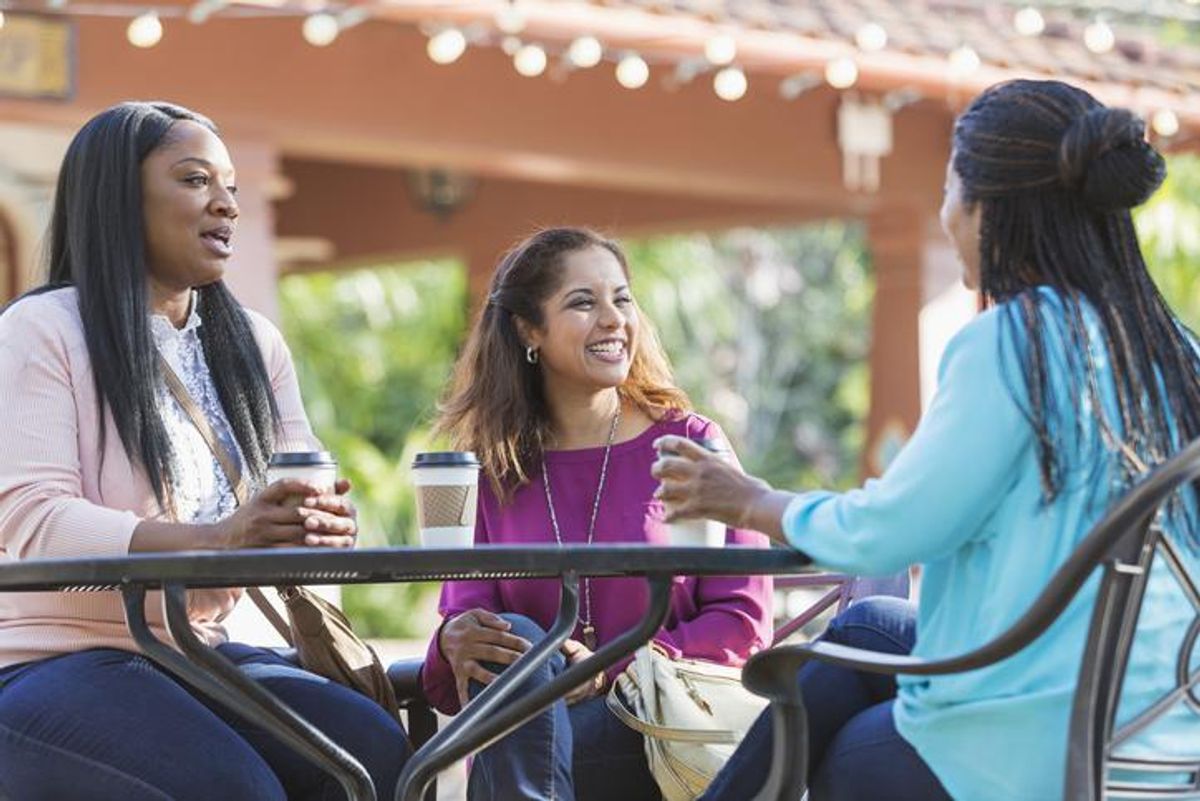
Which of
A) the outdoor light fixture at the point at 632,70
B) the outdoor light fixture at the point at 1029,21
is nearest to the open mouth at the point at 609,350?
the outdoor light fixture at the point at 632,70

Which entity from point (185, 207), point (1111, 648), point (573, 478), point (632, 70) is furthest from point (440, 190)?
point (1111, 648)

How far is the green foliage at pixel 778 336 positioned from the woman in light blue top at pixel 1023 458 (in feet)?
63.1

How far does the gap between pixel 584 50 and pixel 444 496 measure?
464 centimetres

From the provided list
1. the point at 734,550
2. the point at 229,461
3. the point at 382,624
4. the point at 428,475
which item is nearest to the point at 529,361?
the point at 229,461

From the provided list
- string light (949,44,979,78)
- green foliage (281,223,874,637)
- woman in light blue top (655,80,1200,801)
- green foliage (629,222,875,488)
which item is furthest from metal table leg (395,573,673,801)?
green foliage (629,222,875,488)

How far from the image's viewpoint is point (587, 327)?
3.66m

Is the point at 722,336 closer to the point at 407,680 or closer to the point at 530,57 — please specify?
the point at 530,57

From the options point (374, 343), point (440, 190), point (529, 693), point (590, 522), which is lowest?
point (529, 693)

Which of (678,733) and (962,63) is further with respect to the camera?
(962,63)

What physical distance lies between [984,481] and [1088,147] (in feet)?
1.24

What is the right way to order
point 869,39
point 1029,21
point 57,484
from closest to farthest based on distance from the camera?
point 57,484
point 869,39
point 1029,21

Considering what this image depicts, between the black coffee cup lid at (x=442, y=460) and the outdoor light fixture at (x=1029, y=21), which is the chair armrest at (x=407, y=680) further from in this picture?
the outdoor light fixture at (x=1029, y=21)

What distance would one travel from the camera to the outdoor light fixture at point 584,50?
23.9 ft

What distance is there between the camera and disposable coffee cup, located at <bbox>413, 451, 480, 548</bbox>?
9.34 ft
